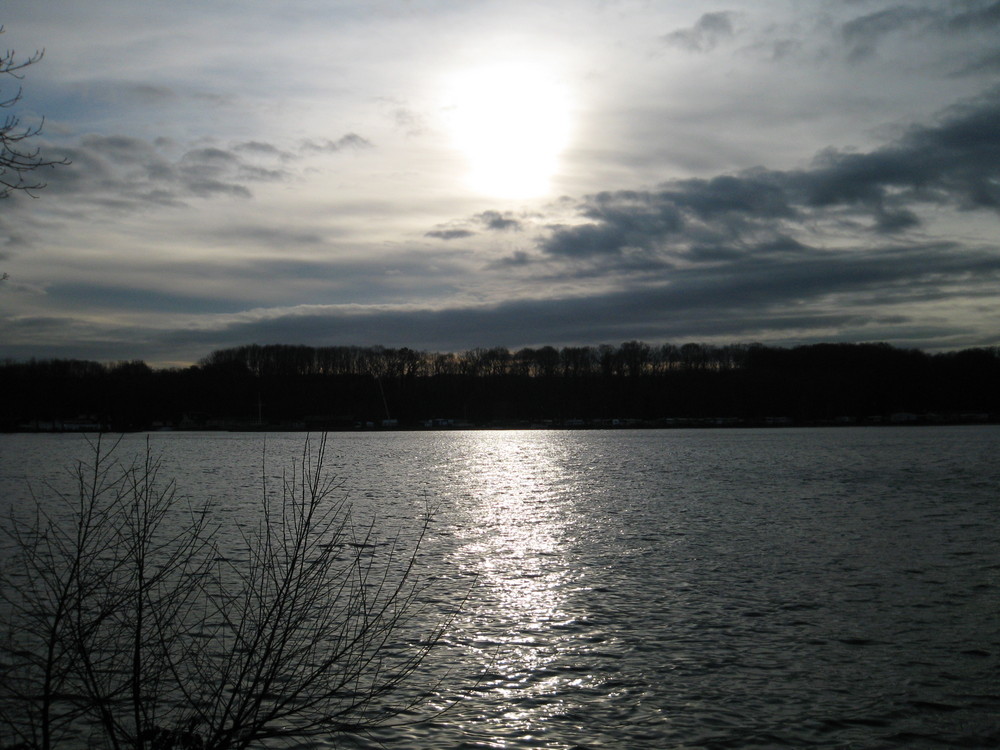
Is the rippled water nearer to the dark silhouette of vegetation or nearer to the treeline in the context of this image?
the dark silhouette of vegetation

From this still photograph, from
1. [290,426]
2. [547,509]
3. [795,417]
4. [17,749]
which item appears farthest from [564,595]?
[795,417]

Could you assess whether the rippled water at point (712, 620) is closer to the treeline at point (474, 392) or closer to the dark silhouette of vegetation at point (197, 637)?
the dark silhouette of vegetation at point (197, 637)

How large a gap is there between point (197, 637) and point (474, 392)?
169 m

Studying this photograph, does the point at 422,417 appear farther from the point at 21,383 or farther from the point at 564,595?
the point at 564,595

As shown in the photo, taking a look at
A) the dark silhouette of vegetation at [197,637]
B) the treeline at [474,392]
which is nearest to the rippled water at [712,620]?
the dark silhouette of vegetation at [197,637]

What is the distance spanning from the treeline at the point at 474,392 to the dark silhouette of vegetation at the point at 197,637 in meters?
138

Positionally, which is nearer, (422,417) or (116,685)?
(116,685)

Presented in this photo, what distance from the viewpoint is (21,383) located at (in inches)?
5694

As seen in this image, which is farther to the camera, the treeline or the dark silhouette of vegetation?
the treeline

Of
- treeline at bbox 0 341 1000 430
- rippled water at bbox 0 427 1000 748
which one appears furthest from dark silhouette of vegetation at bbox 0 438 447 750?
treeline at bbox 0 341 1000 430

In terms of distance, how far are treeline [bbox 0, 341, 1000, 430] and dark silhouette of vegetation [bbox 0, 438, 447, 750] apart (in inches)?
5452

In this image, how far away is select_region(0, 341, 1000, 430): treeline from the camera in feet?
502

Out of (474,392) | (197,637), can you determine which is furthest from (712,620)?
→ (474,392)

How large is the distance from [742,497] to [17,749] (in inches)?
1371
